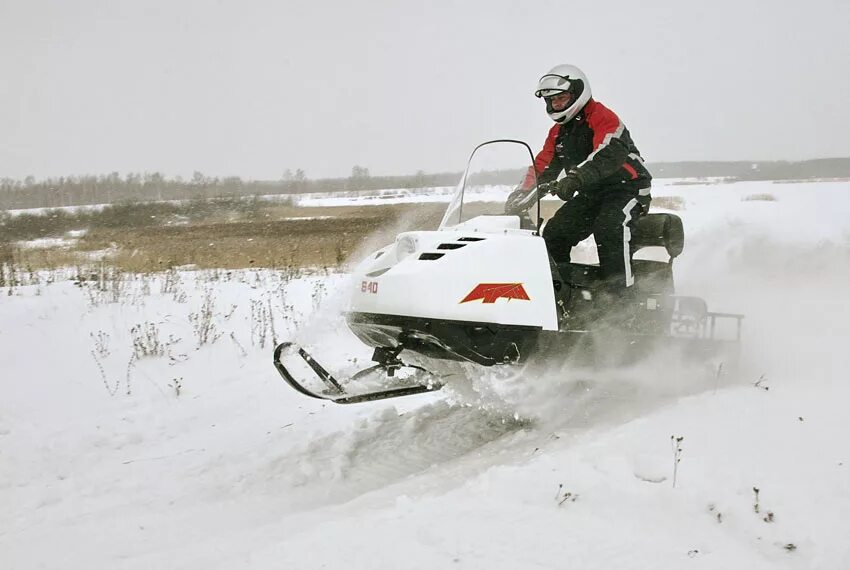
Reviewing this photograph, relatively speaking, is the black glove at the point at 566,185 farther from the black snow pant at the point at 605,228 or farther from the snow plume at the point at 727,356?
the snow plume at the point at 727,356

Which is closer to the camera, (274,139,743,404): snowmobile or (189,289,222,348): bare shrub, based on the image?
(274,139,743,404): snowmobile

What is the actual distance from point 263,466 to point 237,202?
3545 centimetres

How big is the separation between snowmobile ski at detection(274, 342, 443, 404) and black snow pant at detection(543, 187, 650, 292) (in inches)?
66.9

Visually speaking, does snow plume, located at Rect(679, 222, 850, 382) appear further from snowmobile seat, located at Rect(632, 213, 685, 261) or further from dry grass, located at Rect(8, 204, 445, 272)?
dry grass, located at Rect(8, 204, 445, 272)

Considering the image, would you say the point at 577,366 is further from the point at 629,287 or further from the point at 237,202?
the point at 237,202

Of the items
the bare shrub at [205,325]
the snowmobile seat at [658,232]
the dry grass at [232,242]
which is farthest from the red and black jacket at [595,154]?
the bare shrub at [205,325]

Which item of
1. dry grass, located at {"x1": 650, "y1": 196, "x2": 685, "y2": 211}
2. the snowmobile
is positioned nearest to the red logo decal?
the snowmobile

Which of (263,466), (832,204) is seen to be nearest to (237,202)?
(832,204)

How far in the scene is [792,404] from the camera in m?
3.96

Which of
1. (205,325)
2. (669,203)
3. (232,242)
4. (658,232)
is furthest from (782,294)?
(669,203)

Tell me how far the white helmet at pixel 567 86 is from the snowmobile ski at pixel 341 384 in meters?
2.36

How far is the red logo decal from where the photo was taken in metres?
3.61

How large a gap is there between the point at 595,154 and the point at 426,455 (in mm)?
2436

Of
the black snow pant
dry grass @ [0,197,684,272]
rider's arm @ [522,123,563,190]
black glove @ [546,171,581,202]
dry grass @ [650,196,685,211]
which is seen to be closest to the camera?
black glove @ [546,171,581,202]
